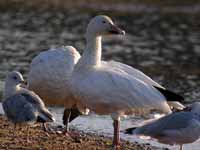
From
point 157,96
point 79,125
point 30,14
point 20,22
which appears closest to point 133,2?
point 30,14

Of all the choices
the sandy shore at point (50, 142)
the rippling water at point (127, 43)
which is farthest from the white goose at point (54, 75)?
the rippling water at point (127, 43)

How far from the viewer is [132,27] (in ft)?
112

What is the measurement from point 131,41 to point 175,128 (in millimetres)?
18852

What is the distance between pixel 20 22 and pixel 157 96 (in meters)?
24.5

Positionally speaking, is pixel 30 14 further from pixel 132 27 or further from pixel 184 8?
pixel 184 8

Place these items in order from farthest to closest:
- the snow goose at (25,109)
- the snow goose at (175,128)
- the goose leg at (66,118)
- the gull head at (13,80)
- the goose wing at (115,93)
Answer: the goose leg at (66,118) → the gull head at (13,80) → the goose wing at (115,93) → the snow goose at (25,109) → the snow goose at (175,128)

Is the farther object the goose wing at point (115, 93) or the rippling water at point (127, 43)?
the rippling water at point (127, 43)

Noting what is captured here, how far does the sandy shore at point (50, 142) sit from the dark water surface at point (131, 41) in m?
4.81

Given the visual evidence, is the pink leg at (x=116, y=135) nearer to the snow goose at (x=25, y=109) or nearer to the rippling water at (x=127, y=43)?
the snow goose at (x=25, y=109)

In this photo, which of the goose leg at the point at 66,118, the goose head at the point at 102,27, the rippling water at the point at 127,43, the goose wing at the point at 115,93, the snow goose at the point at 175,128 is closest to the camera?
the snow goose at the point at 175,128

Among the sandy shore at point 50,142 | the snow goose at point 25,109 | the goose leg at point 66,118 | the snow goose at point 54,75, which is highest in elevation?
the snow goose at point 54,75

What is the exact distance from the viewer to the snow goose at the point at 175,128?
383 inches

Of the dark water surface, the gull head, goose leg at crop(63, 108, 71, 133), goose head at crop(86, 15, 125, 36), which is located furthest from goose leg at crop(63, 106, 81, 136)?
the dark water surface

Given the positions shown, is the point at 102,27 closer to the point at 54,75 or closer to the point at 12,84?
the point at 54,75
